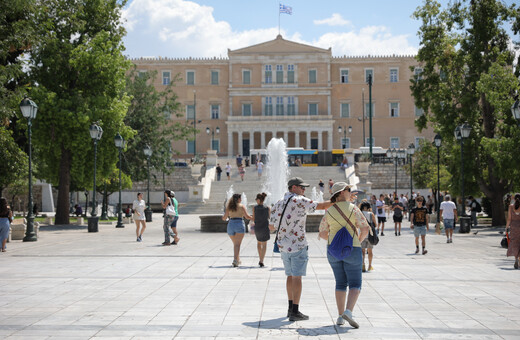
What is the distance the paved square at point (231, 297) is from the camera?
6.99 metres

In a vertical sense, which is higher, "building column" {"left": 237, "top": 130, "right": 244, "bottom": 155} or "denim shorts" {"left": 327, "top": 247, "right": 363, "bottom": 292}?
"building column" {"left": 237, "top": 130, "right": 244, "bottom": 155}

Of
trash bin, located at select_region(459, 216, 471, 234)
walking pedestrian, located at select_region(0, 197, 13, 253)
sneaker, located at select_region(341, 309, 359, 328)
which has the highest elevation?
walking pedestrian, located at select_region(0, 197, 13, 253)

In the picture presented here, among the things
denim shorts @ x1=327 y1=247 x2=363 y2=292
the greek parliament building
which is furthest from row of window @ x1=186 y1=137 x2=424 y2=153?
denim shorts @ x1=327 y1=247 x2=363 y2=292

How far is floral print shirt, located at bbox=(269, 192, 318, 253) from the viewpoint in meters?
8.00

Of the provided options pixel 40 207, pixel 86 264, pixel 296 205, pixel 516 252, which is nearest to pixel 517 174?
pixel 516 252

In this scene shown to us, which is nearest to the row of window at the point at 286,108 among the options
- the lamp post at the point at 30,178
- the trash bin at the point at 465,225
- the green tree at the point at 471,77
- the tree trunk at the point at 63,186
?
the green tree at the point at 471,77

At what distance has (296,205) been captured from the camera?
8094mm

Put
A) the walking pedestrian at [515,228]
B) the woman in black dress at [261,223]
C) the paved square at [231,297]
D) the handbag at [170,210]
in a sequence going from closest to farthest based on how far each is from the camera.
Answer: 1. the paved square at [231,297]
2. the woman in black dress at [261,223]
3. the walking pedestrian at [515,228]
4. the handbag at [170,210]

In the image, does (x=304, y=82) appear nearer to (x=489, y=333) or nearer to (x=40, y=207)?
(x=40, y=207)

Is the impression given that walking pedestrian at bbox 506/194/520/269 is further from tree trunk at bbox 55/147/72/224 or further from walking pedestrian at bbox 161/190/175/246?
tree trunk at bbox 55/147/72/224

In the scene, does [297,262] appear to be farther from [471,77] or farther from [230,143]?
[230,143]

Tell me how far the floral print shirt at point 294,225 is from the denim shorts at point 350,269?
0.64 m

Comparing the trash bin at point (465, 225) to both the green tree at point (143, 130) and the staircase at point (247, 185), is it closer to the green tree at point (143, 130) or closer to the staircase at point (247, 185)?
the staircase at point (247, 185)

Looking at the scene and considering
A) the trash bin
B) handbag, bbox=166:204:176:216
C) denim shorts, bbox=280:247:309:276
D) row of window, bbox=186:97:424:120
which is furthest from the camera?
row of window, bbox=186:97:424:120
